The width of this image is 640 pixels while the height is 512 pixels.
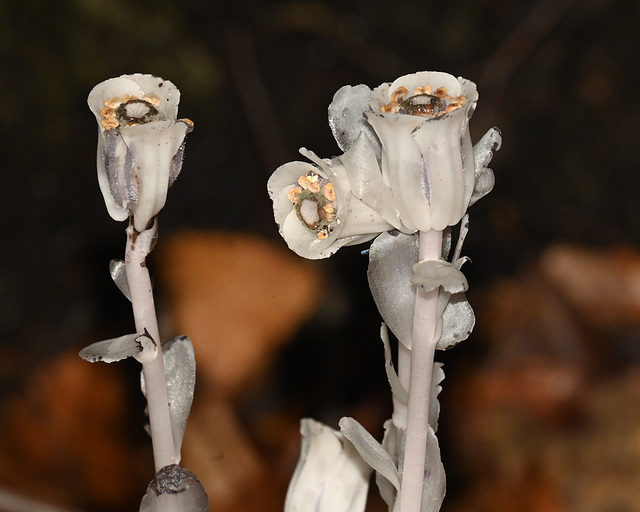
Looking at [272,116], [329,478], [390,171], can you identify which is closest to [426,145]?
[390,171]

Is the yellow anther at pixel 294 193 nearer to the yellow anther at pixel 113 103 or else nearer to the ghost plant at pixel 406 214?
the ghost plant at pixel 406 214

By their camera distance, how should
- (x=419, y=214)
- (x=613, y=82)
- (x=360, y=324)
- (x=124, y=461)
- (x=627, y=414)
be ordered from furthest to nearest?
(x=613, y=82), (x=360, y=324), (x=124, y=461), (x=627, y=414), (x=419, y=214)

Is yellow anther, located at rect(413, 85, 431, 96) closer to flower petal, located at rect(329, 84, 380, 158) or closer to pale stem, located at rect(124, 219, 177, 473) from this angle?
flower petal, located at rect(329, 84, 380, 158)

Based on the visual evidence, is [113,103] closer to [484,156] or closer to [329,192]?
[329,192]

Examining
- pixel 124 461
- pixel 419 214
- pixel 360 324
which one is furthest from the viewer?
pixel 360 324

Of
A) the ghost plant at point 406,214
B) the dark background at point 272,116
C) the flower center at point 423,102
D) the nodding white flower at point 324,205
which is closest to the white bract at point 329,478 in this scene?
the ghost plant at point 406,214

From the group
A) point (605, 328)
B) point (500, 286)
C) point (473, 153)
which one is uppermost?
point (500, 286)

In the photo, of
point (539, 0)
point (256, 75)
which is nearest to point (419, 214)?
point (256, 75)

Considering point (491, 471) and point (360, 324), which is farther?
point (360, 324)

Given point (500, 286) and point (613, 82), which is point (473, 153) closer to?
point (500, 286)
